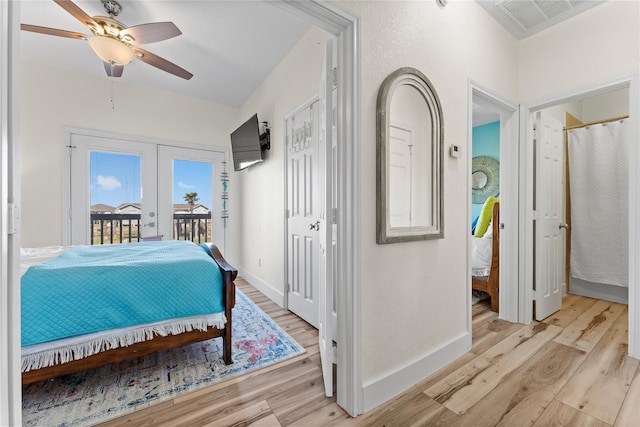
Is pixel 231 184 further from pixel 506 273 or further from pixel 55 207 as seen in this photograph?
pixel 506 273

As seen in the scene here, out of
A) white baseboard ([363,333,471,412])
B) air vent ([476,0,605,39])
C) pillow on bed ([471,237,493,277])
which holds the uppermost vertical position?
air vent ([476,0,605,39])

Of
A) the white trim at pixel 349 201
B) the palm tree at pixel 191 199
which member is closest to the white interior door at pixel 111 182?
the palm tree at pixel 191 199

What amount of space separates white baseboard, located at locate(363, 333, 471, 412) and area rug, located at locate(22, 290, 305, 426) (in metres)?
0.71

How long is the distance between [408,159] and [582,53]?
6.24ft

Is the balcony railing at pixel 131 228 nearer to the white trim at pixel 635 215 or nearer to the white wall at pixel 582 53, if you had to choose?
the white wall at pixel 582 53

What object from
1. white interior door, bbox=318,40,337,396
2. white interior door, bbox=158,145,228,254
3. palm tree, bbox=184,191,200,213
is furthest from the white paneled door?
palm tree, bbox=184,191,200,213

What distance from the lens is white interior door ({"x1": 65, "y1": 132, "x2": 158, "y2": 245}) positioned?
3.40 meters

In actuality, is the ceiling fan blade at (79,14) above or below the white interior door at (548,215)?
above

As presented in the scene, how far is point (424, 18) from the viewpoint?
1758mm

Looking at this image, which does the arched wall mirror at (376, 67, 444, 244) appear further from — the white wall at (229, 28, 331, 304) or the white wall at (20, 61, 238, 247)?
the white wall at (20, 61, 238, 247)

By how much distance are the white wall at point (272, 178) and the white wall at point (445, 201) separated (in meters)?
0.94

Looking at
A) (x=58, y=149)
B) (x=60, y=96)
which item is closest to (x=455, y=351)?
(x=58, y=149)

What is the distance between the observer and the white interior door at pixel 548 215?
2586 millimetres

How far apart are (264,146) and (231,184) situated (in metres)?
1.38
